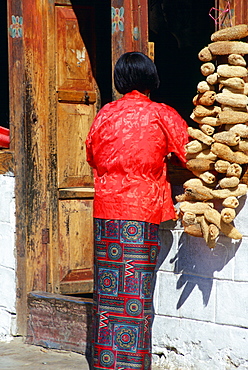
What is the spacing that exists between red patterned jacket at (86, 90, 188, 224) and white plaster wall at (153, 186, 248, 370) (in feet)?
1.52

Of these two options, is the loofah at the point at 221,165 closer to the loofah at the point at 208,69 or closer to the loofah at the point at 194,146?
the loofah at the point at 194,146

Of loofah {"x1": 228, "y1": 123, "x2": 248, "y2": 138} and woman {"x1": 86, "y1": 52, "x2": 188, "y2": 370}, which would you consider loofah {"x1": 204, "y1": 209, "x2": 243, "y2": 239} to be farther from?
loofah {"x1": 228, "y1": 123, "x2": 248, "y2": 138}

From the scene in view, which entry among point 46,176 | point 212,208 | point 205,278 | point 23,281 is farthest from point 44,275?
point 212,208

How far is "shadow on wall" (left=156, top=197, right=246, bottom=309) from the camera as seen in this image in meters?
3.91

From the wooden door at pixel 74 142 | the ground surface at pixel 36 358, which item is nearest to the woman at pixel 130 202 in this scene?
the ground surface at pixel 36 358

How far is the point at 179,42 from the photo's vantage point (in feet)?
20.0

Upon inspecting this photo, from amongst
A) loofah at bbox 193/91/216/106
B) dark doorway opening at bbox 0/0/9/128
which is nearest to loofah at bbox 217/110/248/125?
loofah at bbox 193/91/216/106

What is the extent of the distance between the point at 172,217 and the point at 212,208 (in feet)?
0.86

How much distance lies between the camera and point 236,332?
3.86 metres

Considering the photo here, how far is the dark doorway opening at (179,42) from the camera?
5.89 metres

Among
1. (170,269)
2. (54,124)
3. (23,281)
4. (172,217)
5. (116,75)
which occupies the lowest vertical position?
(23,281)

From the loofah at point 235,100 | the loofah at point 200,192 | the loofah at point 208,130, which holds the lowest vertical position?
the loofah at point 200,192

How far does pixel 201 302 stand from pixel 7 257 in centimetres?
176

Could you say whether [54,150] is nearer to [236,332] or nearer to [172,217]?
[172,217]
